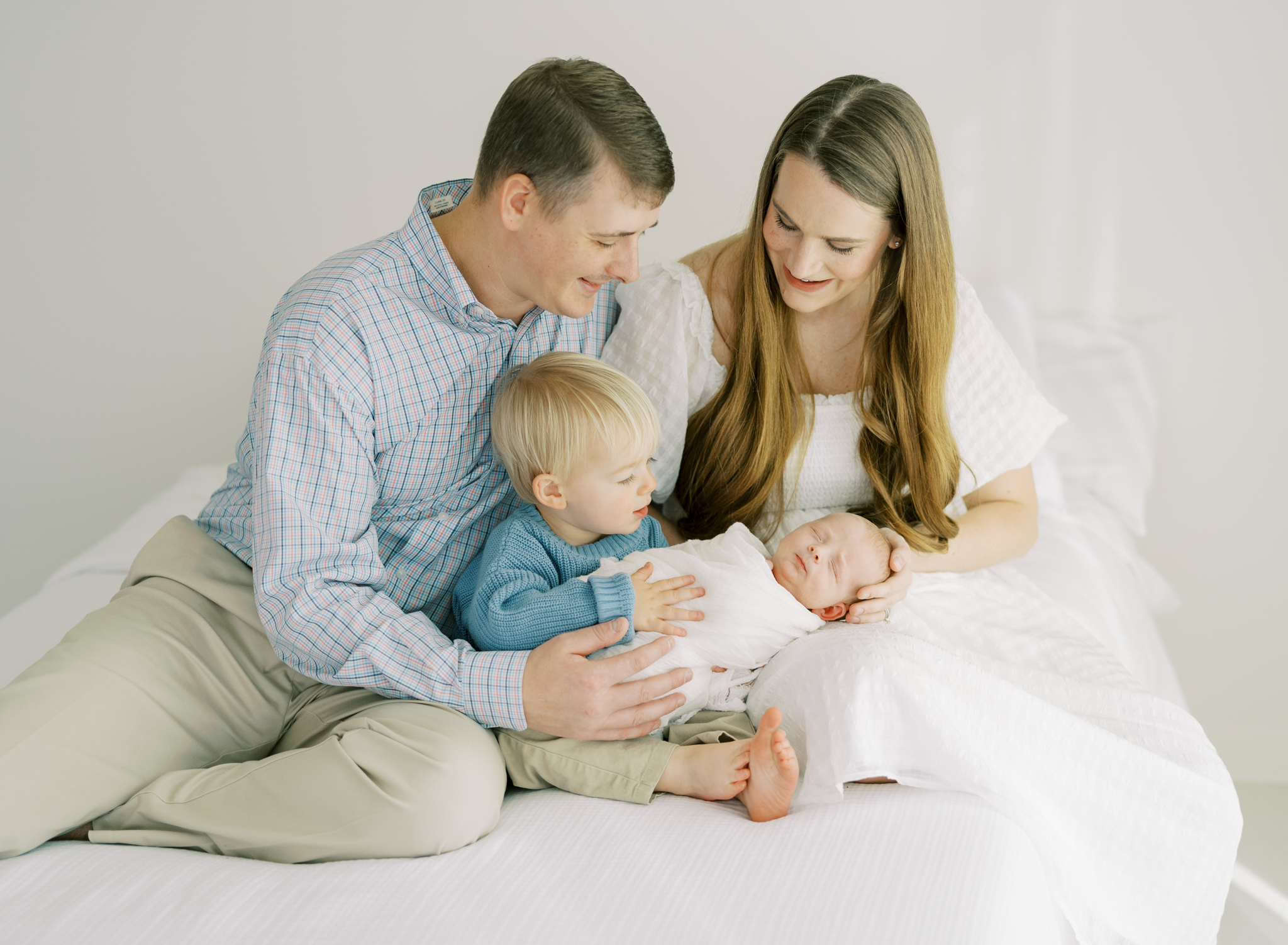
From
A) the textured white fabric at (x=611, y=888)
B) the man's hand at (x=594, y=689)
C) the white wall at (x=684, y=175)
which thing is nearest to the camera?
the textured white fabric at (x=611, y=888)

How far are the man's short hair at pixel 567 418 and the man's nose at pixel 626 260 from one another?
5.5 inches

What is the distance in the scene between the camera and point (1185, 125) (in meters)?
2.25

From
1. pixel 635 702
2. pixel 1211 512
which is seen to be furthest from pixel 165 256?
pixel 1211 512

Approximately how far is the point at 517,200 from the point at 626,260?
0.18 meters

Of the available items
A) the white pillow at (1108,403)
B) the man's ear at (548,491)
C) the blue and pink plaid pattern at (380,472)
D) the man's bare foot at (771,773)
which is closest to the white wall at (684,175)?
the white pillow at (1108,403)

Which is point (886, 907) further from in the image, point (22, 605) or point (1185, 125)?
point (1185, 125)

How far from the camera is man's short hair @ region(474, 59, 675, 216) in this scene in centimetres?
134

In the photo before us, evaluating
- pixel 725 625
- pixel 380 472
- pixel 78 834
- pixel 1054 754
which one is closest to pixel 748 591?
pixel 725 625

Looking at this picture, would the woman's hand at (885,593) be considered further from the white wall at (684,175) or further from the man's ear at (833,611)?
the white wall at (684,175)

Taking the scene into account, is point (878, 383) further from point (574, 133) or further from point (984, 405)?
point (574, 133)

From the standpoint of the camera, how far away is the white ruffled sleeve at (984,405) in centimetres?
170

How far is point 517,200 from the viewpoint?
139cm

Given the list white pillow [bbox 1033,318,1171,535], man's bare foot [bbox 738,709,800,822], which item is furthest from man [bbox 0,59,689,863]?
white pillow [bbox 1033,318,1171,535]

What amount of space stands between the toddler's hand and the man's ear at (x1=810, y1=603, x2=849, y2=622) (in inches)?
7.6
